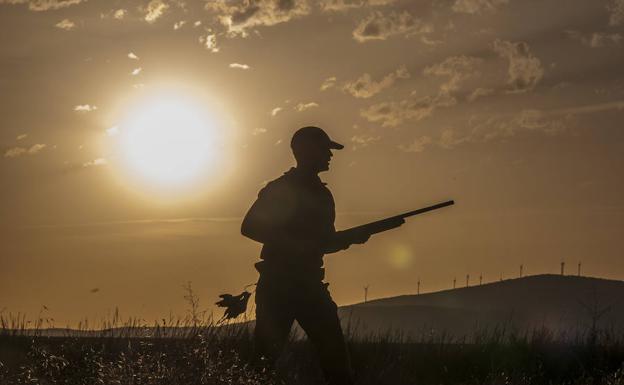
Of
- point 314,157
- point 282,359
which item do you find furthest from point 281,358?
point 314,157

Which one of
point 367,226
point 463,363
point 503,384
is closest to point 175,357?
point 367,226

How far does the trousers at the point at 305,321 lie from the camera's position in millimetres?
8898

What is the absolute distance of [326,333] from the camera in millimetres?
8898

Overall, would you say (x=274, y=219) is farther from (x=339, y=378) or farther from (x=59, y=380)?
(x=59, y=380)

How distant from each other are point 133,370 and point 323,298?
6.92ft

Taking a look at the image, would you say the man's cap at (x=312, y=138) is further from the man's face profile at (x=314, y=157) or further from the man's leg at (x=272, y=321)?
the man's leg at (x=272, y=321)

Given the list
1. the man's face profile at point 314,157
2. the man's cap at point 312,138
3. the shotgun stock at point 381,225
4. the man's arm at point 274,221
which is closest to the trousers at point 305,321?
the man's arm at point 274,221

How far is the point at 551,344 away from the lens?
53.2 feet

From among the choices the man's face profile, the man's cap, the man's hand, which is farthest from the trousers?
the man's cap

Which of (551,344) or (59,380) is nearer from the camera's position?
(59,380)

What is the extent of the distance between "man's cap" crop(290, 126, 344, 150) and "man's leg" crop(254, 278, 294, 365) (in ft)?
4.43

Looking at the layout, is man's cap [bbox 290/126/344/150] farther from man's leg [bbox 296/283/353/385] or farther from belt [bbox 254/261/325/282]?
man's leg [bbox 296/283/353/385]

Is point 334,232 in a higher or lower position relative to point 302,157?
lower

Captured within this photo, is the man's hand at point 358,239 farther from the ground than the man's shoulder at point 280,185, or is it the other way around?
the man's shoulder at point 280,185
